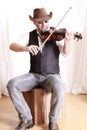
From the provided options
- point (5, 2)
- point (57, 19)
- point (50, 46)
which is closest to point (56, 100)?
point (50, 46)

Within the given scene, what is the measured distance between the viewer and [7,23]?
2.86 meters

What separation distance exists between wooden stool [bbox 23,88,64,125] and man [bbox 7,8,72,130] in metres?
0.07

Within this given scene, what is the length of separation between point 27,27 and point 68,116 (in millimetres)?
1154

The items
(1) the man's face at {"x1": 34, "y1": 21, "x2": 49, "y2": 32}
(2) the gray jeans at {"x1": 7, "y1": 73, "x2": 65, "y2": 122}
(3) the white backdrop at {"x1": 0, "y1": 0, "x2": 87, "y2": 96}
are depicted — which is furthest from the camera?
(3) the white backdrop at {"x1": 0, "y1": 0, "x2": 87, "y2": 96}

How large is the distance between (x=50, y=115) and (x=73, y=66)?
1.05 meters

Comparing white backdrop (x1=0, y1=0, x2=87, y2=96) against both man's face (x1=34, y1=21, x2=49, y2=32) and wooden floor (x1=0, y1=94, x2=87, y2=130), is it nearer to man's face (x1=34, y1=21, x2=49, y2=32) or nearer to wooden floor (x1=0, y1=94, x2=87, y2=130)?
wooden floor (x1=0, y1=94, x2=87, y2=130)

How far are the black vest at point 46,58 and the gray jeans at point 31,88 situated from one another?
7 centimetres

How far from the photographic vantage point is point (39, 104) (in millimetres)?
2279

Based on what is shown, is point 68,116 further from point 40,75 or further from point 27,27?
point 27,27

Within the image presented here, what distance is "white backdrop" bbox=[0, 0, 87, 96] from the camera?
9.34 ft

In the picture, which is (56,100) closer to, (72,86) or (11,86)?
(11,86)

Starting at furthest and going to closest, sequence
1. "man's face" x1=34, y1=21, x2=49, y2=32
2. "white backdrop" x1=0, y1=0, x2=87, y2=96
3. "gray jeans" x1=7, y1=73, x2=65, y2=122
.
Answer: "white backdrop" x1=0, y1=0, x2=87, y2=96 → "man's face" x1=34, y1=21, x2=49, y2=32 → "gray jeans" x1=7, y1=73, x2=65, y2=122

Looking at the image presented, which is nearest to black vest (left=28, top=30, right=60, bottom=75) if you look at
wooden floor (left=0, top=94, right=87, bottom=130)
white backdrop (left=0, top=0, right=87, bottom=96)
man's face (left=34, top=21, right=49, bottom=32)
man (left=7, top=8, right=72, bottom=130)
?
man (left=7, top=8, right=72, bottom=130)

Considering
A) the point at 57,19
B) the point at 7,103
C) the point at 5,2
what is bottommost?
the point at 7,103
